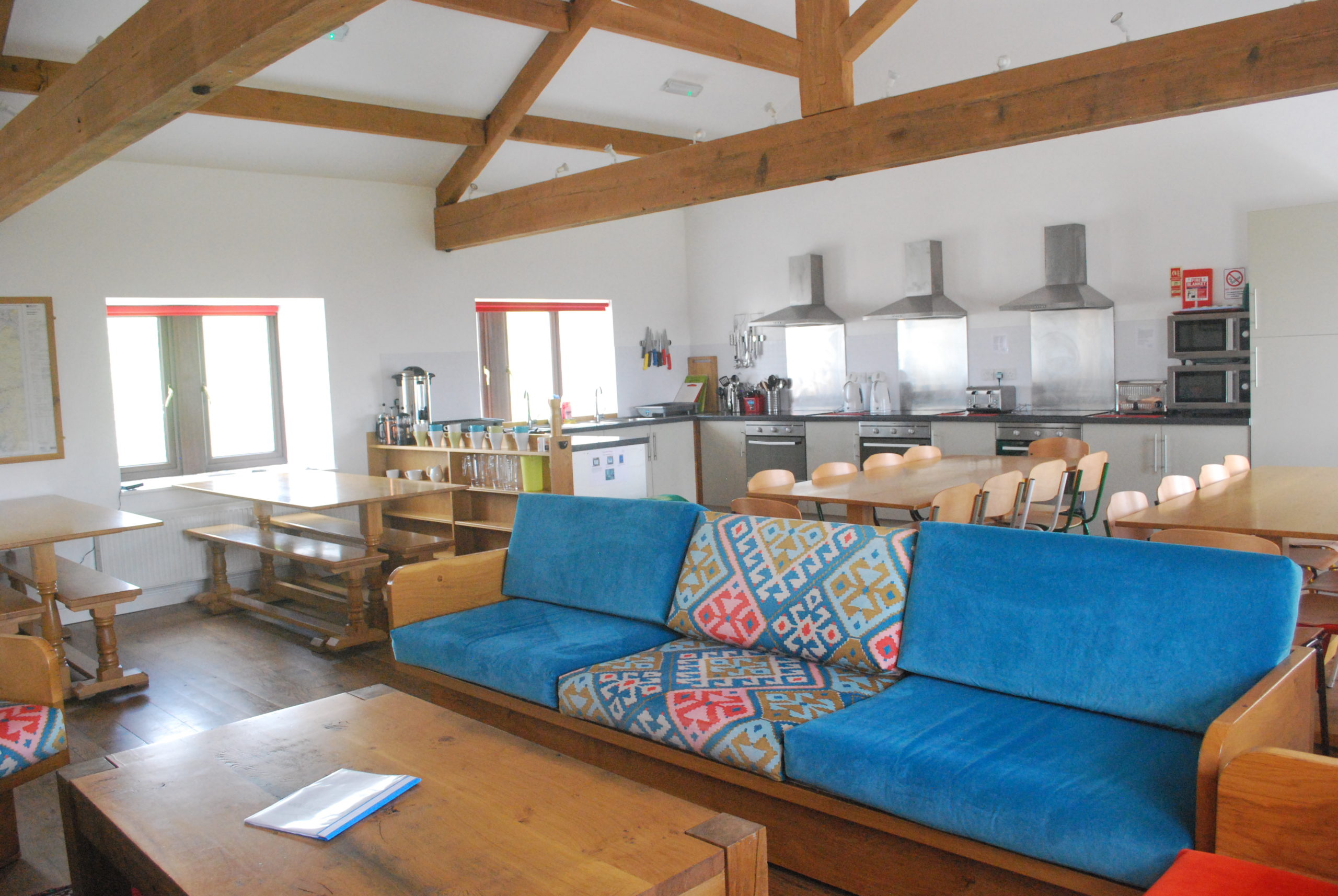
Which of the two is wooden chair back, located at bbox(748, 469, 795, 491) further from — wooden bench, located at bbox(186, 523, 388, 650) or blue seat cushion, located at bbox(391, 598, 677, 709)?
wooden bench, located at bbox(186, 523, 388, 650)

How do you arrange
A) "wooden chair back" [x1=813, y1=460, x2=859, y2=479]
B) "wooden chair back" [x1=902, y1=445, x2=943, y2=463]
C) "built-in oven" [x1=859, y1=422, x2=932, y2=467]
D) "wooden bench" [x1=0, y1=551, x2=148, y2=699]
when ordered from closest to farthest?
1. "wooden bench" [x1=0, y1=551, x2=148, y2=699]
2. "wooden chair back" [x1=813, y1=460, x2=859, y2=479]
3. "wooden chair back" [x1=902, y1=445, x2=943, y2=463]
4. "built-in oven" [x1=859, y1=422, x2=932, y2=467]

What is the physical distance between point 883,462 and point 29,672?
424 centimetres

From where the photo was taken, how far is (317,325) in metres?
6.84

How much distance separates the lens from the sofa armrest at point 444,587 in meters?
3.50

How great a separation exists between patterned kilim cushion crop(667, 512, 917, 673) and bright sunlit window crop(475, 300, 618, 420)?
5.13 metres

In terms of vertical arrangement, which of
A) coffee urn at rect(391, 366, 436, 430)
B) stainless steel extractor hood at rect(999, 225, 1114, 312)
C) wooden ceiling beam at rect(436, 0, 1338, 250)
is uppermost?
wooden ceiling beam at rect(436, 0, 1338, 250)

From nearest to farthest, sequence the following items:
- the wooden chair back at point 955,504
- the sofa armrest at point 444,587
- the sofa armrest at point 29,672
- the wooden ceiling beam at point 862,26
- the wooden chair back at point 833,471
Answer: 1. the sofa armrest at point 29,672
2. the sofa armrest at point 444,587
3. the wooden chair back at point 955,504
4. the wooden ceiling beam at point 862,26
5. the wooden chair back at point 833,471

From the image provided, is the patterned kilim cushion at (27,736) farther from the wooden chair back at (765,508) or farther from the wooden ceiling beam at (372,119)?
the wooden ceiling beam at (372,119)

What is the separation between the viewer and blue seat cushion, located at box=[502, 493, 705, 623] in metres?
3.30

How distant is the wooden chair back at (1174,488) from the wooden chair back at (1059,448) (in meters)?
1.71

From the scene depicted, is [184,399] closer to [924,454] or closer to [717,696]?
[924,454]

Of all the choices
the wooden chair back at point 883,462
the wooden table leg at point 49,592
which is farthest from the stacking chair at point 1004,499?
the wooden table leg at point 49,592

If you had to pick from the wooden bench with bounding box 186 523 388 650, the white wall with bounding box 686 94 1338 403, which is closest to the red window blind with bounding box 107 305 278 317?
the wooden bench with bounding box 186 523 388 650

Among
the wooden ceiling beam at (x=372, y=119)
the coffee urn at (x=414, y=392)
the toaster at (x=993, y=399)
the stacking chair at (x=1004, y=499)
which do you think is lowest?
the stacking chair at (x=1004, y=499)
